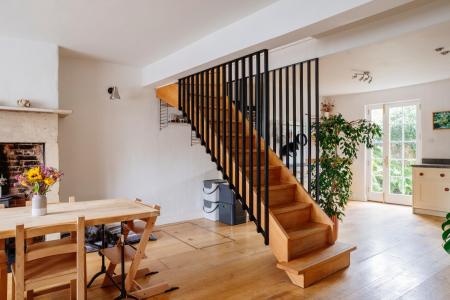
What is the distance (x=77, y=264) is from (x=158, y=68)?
3090 millimetres

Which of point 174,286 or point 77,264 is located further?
point 174,286

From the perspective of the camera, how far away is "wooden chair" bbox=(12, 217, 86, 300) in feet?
6.29

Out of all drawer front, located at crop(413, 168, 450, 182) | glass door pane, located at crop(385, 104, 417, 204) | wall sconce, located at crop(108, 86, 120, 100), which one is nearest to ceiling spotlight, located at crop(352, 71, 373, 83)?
glass door pane, located at crop(385, 104, 417, 204)

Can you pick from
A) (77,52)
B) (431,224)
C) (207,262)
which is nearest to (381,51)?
(431,224)

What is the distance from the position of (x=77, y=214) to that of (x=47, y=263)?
40 cm

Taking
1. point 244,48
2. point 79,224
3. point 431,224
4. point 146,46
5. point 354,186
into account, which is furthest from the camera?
point 354,186

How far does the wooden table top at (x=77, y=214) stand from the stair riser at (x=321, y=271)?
1409 millimetres

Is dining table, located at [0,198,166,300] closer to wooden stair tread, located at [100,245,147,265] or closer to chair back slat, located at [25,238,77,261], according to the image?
wooden stair tread, located at [100,245,147,265]

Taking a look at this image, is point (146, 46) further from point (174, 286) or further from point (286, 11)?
point (174, 286)

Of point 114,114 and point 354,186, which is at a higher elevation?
point 114,114

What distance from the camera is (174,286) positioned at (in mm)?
2785

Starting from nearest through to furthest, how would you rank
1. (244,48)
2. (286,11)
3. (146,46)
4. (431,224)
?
(286,11) → (244,48) → (146,46) → (431,224)

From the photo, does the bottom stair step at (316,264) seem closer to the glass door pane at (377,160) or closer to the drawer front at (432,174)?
the drawer front at (432,174)

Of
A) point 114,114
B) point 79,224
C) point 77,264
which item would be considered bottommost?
point 77,264
